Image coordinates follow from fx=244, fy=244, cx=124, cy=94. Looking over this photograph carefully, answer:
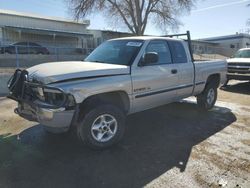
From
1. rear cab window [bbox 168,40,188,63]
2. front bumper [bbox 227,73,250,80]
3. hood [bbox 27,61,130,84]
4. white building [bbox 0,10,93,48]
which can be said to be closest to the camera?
hood [bbox 27,61,130,84]

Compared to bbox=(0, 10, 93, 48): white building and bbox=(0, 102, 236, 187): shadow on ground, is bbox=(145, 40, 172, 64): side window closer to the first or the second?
bbox=(0, 102, 236, 187): shadow on ground

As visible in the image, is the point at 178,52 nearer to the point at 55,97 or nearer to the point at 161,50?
the point at 161,50

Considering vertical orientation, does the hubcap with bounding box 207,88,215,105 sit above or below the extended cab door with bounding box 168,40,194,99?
below

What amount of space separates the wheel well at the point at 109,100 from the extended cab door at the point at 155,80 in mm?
183

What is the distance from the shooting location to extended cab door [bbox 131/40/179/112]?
4449mm

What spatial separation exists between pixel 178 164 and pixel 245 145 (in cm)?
153

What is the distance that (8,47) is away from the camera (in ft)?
65.4

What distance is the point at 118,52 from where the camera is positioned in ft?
15.9

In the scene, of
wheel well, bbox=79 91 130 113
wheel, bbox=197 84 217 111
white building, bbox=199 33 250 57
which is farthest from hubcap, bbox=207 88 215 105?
white building, bbox=199 33 250 57

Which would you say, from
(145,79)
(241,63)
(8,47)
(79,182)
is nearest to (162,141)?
(145,79)

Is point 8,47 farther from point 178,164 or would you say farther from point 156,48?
point 178,164

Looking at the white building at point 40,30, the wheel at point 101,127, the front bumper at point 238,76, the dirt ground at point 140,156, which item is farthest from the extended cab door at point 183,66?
the white building at point 40,30

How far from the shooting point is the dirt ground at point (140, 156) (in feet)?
10.5

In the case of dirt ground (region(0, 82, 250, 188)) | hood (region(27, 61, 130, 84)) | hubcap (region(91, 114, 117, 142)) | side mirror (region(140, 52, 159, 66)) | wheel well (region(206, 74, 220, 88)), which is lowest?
dirt ground (region(0, 82, 250, 188))
